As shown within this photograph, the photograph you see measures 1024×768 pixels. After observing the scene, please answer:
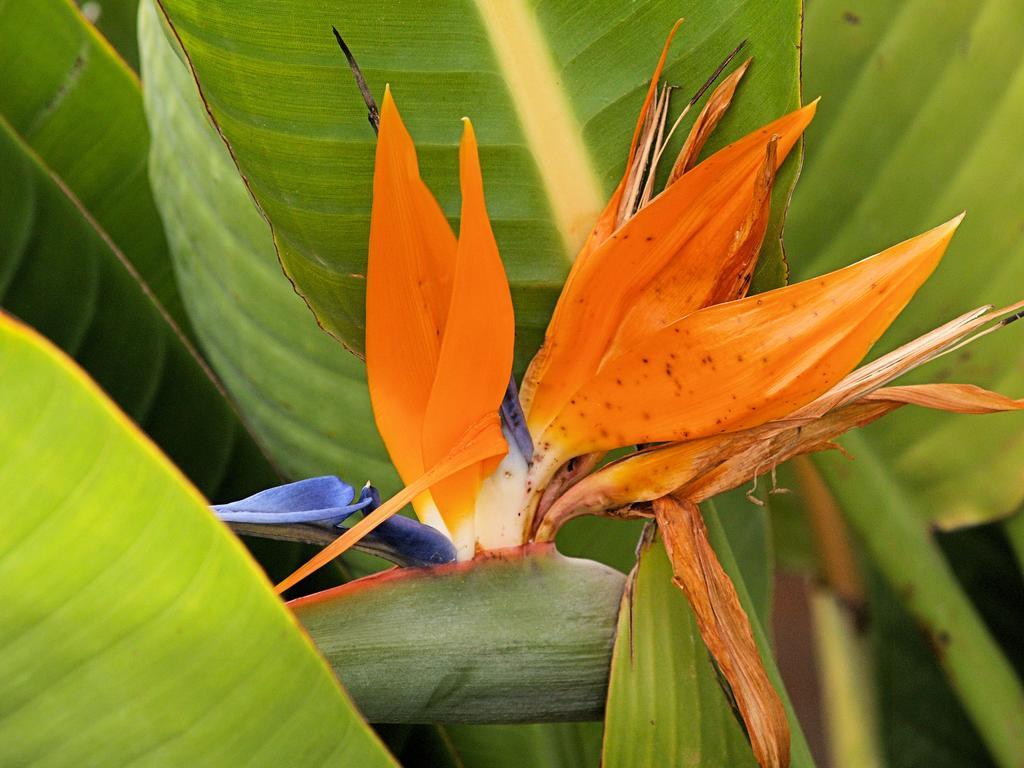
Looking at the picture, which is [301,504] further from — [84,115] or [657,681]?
[84,115]

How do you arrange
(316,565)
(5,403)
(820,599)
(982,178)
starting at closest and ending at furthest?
1. (5,403)
2. (316,565)
3. (982,178)
4. (820,599)

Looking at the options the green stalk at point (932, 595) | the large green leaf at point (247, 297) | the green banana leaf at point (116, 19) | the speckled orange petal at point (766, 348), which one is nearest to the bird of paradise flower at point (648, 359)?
the speckled orange petal at point (766, 348)

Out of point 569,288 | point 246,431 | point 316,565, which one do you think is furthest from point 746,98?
point 246,431

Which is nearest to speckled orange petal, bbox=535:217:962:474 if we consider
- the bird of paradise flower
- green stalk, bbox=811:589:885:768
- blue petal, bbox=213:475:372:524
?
the bird of paradise flower

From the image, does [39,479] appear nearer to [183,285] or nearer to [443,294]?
[443,294]

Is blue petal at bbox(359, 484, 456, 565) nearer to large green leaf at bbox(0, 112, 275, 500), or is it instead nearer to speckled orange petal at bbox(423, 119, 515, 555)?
speckled orange petal at bbox(423, 119, 515, 555)
